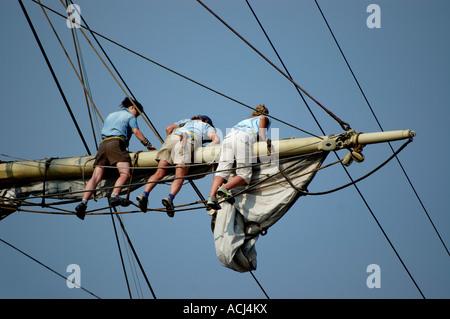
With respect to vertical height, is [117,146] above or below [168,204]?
above

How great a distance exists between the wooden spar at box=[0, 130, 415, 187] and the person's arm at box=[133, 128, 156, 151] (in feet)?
0.29

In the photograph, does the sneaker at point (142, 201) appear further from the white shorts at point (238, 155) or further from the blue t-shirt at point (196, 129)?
the blue t-shirt at point (196, 129)

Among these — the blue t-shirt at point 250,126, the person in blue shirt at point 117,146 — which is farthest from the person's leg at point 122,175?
the blue t-shirt at point 250,126

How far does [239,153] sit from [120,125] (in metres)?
1.88

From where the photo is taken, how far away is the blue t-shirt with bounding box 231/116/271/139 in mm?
11433

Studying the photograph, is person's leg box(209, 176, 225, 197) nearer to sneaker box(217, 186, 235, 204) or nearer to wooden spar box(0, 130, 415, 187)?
sneaker box(217, 186, 235, 204)

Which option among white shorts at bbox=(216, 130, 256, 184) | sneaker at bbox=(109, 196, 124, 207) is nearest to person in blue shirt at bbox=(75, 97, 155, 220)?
sneaker at bbox=(109, 196, 124, 207)

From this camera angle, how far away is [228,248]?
1112 cm

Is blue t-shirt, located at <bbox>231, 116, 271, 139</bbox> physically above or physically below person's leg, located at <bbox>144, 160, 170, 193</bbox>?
above

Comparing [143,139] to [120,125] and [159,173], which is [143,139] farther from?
[159,173]

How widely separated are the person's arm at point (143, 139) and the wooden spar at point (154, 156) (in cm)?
9

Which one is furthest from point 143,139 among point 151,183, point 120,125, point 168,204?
point 168,204

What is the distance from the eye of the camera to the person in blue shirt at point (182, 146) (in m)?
11.6

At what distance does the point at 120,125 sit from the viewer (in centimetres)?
1201
